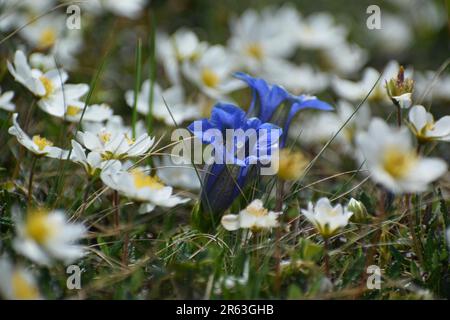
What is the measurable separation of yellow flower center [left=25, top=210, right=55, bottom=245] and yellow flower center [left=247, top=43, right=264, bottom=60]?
231cm

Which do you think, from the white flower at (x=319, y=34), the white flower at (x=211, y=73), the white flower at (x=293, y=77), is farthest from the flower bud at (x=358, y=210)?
the white flower at (x=319, y=34)

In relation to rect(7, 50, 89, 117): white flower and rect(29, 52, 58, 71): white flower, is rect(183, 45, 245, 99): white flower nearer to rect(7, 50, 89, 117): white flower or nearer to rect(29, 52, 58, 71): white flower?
rect(29, 52, 58, 71): white flower

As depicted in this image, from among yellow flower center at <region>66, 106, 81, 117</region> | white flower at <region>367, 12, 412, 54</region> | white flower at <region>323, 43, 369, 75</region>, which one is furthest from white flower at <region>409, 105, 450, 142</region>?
white flower at <region>367, 12, 412, 54</region>

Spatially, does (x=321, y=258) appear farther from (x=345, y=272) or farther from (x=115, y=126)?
(x=115, y=126)

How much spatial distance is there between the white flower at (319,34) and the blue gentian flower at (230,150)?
2.04m

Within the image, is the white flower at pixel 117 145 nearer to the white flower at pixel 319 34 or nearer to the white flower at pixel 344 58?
the white flower at pixel 344 58

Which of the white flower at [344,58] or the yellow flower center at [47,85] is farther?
the white flower at [344,58]

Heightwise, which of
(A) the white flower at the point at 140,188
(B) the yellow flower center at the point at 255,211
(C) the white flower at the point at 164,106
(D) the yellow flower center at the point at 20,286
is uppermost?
(C) the white flower at the point at 164,106

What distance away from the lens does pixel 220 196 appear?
1865 mm

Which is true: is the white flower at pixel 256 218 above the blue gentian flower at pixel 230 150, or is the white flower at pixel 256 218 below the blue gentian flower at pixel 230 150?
below

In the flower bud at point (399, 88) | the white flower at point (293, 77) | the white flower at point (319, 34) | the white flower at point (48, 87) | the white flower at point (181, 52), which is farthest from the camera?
the white flower at point (319, 34)

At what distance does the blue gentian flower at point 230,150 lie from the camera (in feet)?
5.65
